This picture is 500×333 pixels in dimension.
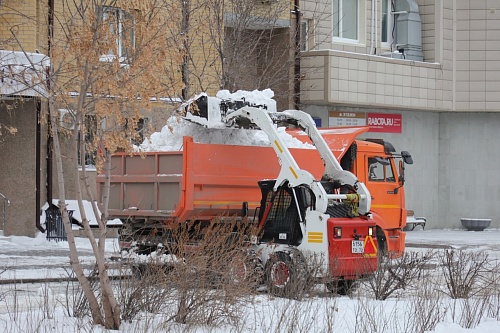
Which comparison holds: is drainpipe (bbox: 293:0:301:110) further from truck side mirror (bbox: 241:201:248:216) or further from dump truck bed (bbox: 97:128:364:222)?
truck side mirror (bbox: 241:201:248:216)

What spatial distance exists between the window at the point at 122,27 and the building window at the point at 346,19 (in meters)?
25.8

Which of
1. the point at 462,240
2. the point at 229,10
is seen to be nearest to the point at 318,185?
the point at 229,10

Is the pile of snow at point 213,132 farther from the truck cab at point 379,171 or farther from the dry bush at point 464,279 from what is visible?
the dry bush at point 464,279

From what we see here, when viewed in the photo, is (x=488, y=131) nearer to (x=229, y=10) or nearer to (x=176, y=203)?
(x=229, y=10)

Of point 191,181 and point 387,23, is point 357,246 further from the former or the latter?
point 387,23

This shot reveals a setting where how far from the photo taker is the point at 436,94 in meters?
39.6

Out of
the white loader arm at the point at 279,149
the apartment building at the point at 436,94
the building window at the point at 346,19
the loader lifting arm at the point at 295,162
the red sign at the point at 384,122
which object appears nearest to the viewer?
the loader lifting arm at the point at 295,162

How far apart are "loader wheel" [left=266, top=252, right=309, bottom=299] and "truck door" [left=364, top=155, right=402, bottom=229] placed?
6239 millimetres

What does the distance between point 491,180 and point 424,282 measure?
86.1ft

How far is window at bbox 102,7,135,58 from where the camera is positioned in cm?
1169

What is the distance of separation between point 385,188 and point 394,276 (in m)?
7.47

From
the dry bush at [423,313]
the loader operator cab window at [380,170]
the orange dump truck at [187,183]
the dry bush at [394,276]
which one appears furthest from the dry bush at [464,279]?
the loader operator cab window at [380,170]

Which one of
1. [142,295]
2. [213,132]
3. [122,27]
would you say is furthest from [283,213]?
[122,27]

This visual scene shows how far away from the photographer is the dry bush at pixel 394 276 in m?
15.6
